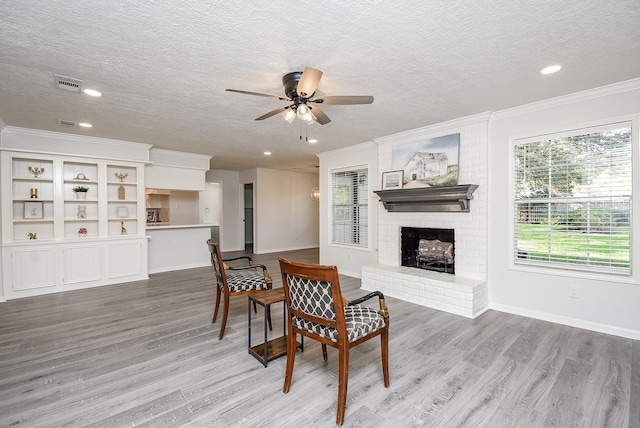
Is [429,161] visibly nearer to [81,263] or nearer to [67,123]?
→ [67,123]

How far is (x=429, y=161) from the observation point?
4.47 m

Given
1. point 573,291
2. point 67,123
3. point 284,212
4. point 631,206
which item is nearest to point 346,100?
point 631,206

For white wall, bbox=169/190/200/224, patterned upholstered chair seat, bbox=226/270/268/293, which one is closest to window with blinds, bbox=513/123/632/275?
patterned upholstered chair seat, bbox=226/270/268/293

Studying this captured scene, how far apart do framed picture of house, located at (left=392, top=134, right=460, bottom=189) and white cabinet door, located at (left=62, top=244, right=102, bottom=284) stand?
17.9 feet

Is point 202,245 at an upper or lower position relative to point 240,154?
lower

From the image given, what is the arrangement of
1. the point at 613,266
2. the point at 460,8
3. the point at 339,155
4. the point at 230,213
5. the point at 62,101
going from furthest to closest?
the point at 230,213 → the point at 339,155 → the point at 62,101 → the point at 613,266 → the point at 460,8

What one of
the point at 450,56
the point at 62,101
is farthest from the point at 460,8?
the point at 62,101

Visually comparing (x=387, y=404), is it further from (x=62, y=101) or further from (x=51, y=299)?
(x=51, y=299)

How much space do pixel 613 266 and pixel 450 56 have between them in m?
2.85

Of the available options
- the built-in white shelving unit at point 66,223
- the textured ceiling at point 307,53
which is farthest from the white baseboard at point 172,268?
the textured ceiling at point 307,53

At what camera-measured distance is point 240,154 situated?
6508 millimetres

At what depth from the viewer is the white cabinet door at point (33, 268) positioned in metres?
4.49

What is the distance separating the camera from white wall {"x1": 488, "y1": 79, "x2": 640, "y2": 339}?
2977 millimetres

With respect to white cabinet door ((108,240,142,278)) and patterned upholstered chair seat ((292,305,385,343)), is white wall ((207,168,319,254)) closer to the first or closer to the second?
white cabinet door ((108,240,142,278))
